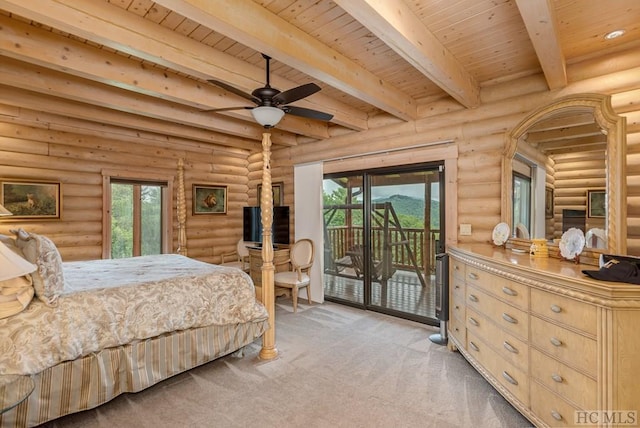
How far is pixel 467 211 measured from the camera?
11.8ft

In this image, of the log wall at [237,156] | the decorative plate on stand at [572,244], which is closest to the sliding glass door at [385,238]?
the log wall at [237,156]

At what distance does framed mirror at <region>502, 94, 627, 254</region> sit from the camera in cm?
232

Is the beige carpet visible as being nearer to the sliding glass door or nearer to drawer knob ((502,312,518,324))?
drawer knob ((502,312,518,324))

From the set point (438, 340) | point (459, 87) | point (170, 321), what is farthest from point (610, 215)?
point (170, 321)

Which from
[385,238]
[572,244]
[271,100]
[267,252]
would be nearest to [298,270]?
[385,238]

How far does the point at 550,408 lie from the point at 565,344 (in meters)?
0.43

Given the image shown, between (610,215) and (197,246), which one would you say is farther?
(197,246)

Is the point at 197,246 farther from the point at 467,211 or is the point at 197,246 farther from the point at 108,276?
the point at 467,211

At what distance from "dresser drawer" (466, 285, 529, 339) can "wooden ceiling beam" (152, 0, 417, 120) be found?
2.09m

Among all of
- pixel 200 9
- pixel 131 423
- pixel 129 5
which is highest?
pixel 129 5

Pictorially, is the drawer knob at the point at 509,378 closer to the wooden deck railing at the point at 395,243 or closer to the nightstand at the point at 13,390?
the wooden deck railing at the point at 395,243

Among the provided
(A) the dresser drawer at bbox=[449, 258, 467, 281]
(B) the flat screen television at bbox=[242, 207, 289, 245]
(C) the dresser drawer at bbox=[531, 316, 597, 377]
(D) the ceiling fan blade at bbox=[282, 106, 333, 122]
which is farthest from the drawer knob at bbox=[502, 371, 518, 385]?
(B) the flat screen television at bbox=[242, 207, 289, 245]

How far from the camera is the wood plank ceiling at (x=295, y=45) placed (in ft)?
6.52

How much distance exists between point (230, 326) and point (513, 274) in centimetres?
244
